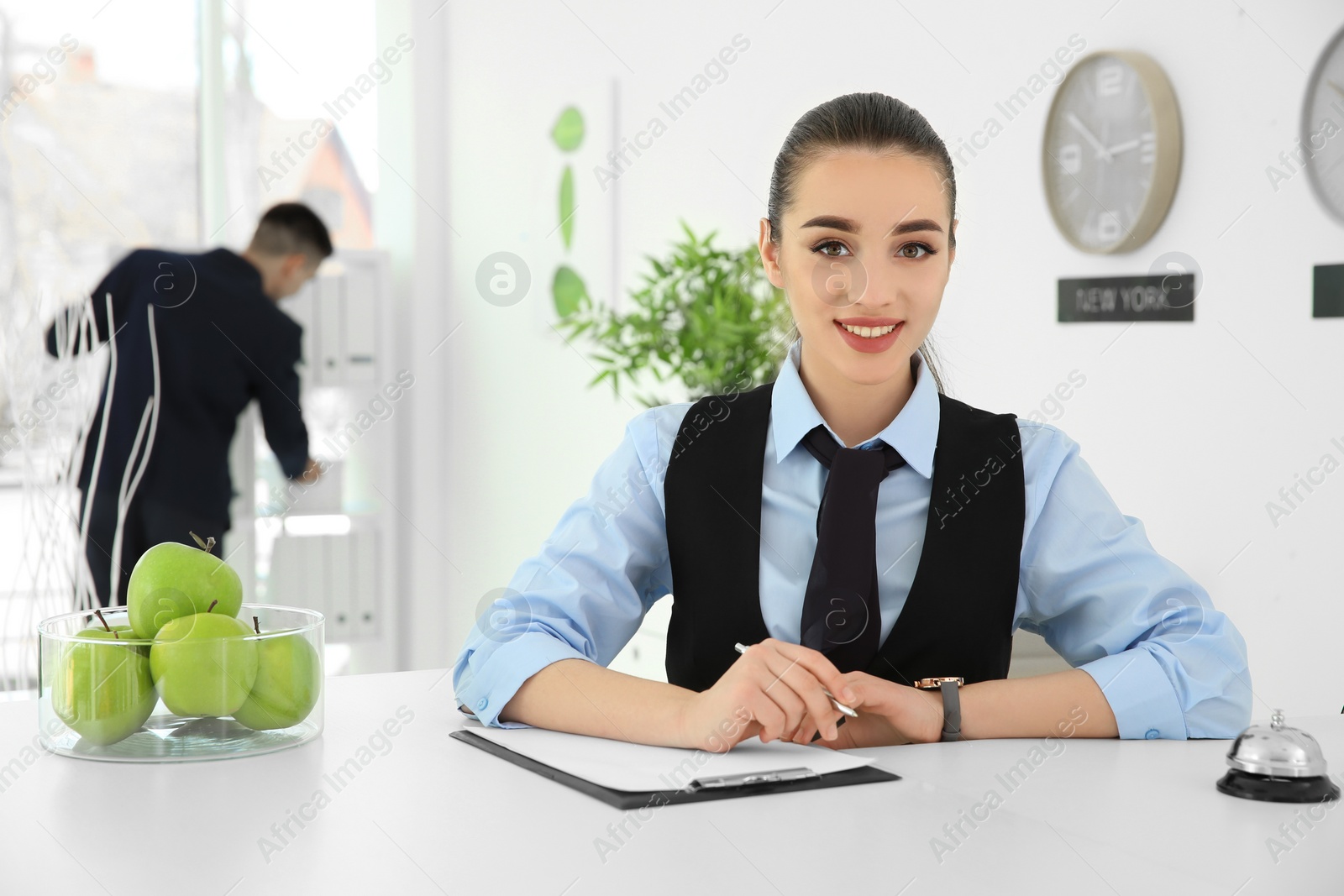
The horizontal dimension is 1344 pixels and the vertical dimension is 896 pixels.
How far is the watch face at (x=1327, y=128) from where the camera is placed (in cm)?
181

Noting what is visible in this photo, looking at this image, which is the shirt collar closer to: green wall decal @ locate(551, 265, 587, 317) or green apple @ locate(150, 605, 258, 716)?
green apple @ locate(150, 605, 258, 716)

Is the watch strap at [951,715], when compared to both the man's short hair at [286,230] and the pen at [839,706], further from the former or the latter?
the man's short hair at [286,230]

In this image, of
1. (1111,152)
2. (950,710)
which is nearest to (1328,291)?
(1111,152)

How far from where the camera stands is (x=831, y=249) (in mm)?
1335

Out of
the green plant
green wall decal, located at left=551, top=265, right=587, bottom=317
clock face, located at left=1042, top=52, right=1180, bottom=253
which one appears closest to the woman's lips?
clock face, located at left=1042, top=52, right=1180, bottom=253

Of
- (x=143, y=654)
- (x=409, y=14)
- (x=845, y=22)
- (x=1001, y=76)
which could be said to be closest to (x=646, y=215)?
(x=845, y=22)

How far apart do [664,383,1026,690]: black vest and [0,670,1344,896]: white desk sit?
236 mm

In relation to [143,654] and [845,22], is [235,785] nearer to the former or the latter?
[143,654]

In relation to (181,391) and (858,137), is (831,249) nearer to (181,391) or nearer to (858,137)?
(858,137)

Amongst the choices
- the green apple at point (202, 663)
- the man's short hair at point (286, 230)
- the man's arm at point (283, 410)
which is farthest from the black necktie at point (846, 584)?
the man's short hair at point (286, 230)

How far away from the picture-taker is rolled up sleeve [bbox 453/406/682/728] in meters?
1.18

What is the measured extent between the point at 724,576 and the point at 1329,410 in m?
1.04

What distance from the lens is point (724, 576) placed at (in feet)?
4.38

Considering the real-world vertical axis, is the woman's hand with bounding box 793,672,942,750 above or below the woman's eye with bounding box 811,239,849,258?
below
